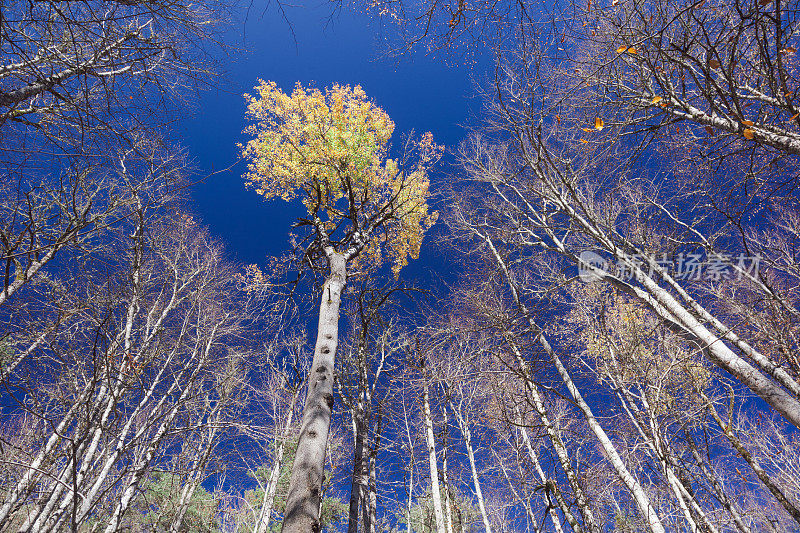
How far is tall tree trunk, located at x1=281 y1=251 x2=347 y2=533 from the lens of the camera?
6.90ft

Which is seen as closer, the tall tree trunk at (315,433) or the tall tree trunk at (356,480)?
the tall tree trunk at (315,433)

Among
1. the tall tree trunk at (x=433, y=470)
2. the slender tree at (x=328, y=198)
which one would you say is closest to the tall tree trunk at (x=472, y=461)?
the tall tree trunk at (x=433, y=470)

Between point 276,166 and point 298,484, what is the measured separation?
611 cm

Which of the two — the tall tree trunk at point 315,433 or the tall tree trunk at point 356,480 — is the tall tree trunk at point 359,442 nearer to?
the tall tree trunk at point 356,480

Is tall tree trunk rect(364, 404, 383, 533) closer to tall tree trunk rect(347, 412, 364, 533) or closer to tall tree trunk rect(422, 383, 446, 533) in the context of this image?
tall tree trunk rect(347, 412, 364, 533)

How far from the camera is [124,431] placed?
6.02 meters

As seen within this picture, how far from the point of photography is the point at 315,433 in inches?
98.0

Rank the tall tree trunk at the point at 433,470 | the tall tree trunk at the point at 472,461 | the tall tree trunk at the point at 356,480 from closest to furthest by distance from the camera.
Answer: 1. the tall tree trunk at the point at 433,470
2. the tall tree trunk at the point at 356,480
3. the tall tree trunk at the point at 472,461

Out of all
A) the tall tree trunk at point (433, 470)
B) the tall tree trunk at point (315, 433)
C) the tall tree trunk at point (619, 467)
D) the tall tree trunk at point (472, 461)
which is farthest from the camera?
the tall tree trunk at point (472, 461)

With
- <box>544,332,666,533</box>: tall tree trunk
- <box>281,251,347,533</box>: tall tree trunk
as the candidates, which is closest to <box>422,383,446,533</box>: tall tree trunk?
<box>544,332,666,533</box>: tall tree trunk

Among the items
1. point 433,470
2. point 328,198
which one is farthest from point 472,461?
point 328,198

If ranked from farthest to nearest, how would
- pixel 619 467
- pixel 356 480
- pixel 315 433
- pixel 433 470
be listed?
pixel 433 470, pixel 356 480, pixel 619 467, pixel 315 433

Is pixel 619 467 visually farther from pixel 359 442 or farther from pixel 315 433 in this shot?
pixel 315 433

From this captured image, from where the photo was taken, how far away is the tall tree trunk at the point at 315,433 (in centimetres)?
210
